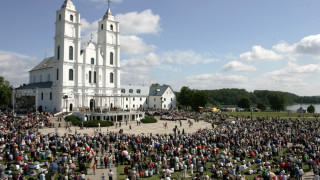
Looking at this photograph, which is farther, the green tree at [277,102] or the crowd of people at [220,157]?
the green tree at [277,102]

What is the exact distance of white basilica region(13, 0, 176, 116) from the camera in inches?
1821

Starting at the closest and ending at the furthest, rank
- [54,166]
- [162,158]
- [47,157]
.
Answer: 1. [54,166]
2. [162,158]
3. [47,157]

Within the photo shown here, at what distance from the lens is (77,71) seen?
47812 millimetres

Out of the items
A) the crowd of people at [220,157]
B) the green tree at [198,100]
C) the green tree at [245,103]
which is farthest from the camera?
the green tree at [245,103]

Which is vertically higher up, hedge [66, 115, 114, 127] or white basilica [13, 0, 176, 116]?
white basilica [13, 0, 176, 116]

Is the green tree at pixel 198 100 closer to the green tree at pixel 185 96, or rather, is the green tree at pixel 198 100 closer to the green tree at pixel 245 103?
the green tree at pixel 185 96

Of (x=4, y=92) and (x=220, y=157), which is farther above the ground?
(x=4, y=92)

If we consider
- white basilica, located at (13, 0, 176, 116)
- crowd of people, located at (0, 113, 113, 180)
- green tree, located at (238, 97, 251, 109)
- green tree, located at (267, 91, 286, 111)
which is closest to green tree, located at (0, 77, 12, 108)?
white basilica, located at (13, 0, 176, 116)

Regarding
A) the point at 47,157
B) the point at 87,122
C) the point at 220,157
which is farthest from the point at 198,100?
the point at 47,157

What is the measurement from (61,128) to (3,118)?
7679 millimetres

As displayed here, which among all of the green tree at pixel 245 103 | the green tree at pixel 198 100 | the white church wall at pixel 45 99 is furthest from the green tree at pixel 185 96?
the white church wall at pixel 45 99

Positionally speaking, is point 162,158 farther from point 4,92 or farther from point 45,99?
point 4,92

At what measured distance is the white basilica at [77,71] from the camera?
152 feet

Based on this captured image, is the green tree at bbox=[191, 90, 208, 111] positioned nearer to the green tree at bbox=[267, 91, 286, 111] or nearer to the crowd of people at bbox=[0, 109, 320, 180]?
the green tree at bbox=[267, 91, 286, 111]
